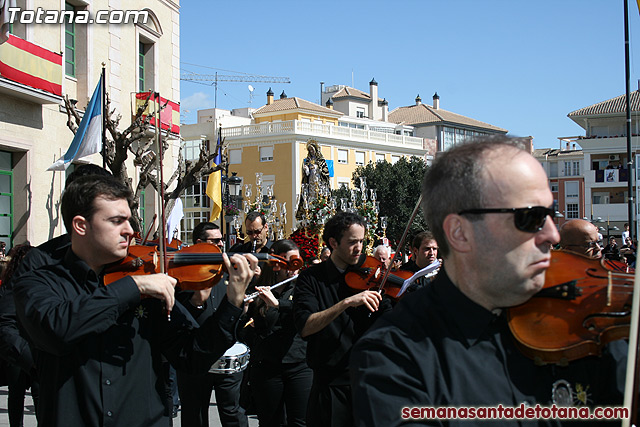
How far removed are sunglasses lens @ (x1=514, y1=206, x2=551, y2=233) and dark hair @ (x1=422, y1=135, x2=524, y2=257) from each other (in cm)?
10

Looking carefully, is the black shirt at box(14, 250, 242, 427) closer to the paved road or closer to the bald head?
the bald head

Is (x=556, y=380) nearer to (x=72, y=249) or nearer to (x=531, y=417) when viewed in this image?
(x=531, y=417)

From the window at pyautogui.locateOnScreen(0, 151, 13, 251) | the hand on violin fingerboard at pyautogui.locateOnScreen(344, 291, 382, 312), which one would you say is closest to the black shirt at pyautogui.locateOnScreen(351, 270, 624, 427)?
the hand on violin fingerboard at pyautogui.locateOnScreen(344, 291, 382, 312)

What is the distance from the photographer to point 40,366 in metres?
2.91

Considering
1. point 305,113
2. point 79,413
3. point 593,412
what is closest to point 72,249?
point 79,413

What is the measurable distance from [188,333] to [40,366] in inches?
26.4

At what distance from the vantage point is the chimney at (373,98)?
72.2 m

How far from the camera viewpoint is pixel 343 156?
5378 centimetres

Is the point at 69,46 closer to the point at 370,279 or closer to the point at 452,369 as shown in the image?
the point at 370,279

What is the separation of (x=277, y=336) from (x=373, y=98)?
2694 inches

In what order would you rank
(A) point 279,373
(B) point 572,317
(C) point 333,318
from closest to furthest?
1. (B) point 572,317
2. (C) point 333,318
3. (A) point 279,373

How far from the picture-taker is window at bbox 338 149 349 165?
53.3 metres

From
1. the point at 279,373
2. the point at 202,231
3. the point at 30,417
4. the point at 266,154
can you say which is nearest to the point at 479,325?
the point at 279,373

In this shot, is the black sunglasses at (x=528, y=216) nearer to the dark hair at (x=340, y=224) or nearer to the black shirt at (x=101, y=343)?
the black shirt at (x=101, y=343)
